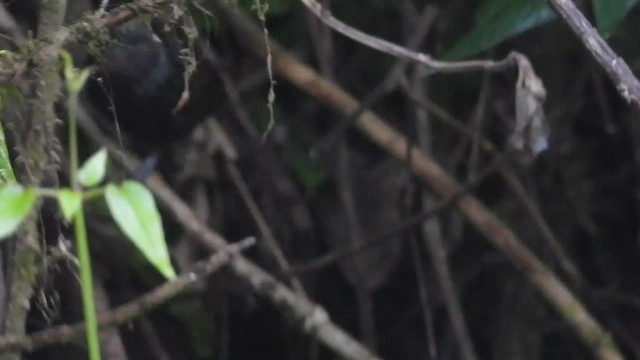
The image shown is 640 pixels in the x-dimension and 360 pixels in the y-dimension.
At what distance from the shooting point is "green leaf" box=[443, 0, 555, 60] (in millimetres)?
974

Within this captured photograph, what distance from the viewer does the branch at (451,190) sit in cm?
121

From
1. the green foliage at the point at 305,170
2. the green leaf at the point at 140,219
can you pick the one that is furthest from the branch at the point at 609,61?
the green foliage at the point at 305,170

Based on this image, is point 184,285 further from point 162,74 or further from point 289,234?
point 289,234

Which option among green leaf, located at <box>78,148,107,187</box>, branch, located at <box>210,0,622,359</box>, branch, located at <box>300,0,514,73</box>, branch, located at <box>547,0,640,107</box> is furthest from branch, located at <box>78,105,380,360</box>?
green leaf, located at <box>78,148,107,187</box>

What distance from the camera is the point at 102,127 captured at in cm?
107

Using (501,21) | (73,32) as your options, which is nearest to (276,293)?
(501,21)

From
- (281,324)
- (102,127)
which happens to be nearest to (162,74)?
(102,127)

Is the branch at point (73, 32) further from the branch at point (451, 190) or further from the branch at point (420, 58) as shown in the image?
the branch at point (451, 190)

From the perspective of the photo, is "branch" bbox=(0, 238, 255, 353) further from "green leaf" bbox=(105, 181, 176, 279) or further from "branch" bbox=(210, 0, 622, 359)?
"branch" bbox=(210, 0, 622, 359)

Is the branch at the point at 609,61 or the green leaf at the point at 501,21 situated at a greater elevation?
the green leaf at the point at 501,21

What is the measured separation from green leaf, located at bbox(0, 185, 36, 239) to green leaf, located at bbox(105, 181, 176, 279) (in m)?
0.03

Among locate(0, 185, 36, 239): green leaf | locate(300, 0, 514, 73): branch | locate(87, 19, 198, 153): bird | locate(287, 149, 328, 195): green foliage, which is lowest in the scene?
locate(0, 185, 36, 239): green leaf

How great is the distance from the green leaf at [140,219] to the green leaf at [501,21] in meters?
0.60

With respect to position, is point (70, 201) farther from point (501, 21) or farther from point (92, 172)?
point (501, 21)
